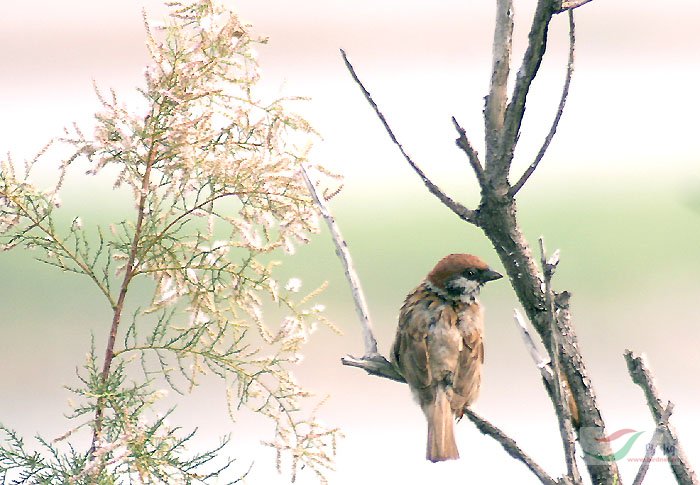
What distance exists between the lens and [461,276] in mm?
2135

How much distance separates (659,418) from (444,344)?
29.2 inches

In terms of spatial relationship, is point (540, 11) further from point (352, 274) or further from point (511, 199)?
point (352, 274)

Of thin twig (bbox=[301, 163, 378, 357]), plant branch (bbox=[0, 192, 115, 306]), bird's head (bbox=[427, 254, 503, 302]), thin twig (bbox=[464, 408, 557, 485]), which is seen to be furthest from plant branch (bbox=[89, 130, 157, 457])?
bird's head (bbox=[427, 254, 503, 302])

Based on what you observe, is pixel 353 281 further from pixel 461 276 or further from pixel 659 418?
pixel 461 276

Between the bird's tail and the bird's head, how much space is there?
28 cm

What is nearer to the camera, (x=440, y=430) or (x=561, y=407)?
(x=561, y=407)

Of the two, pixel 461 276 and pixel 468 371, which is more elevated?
pixel 461 276

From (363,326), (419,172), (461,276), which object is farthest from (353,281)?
(461,276)

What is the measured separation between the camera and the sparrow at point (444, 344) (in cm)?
190

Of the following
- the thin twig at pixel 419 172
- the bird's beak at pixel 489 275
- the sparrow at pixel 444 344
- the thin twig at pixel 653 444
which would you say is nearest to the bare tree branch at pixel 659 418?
the thin twig at pixel 653 444

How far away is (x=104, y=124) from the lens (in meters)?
1.33

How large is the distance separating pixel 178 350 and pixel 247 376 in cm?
12

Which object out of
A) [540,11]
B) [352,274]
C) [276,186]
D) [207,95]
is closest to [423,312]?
[352,274]

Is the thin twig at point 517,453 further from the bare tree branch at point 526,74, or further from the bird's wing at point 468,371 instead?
the bird's wing at point 468,371
